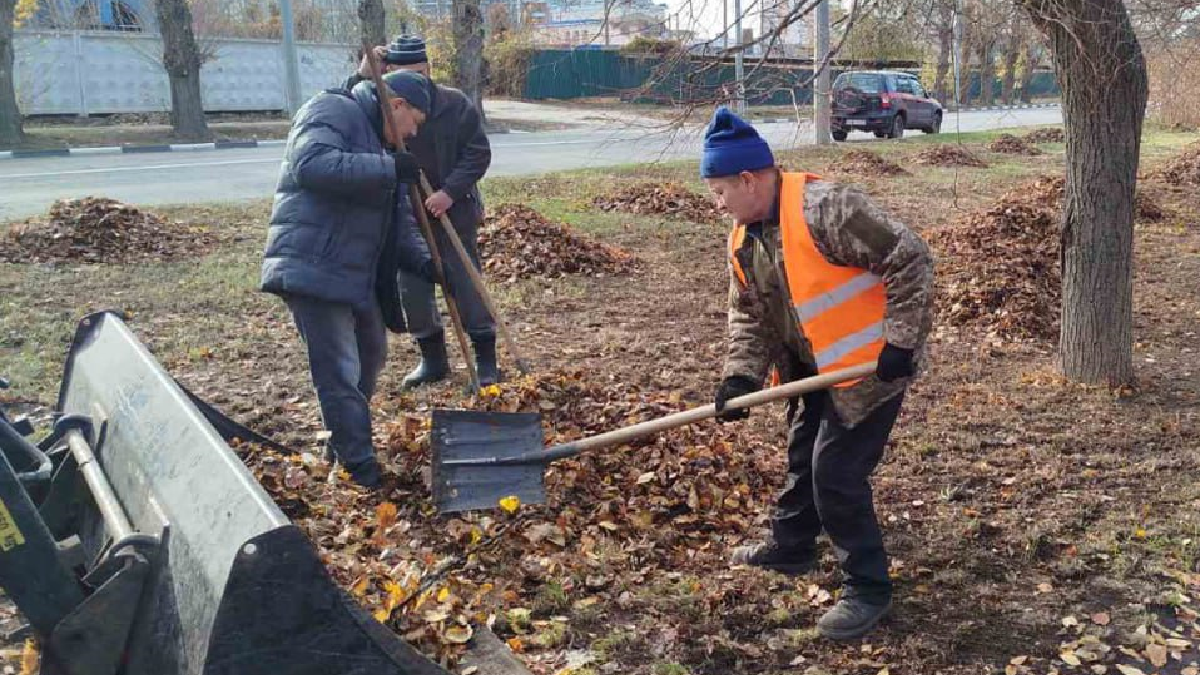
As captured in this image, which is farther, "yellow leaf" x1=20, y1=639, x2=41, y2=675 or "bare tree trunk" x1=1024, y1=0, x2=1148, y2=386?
"bare tree trunk" x1=1024, y1=0, x2=1148, y2=386

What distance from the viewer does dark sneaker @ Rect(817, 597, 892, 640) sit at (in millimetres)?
3389

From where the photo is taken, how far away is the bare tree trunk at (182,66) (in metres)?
21.8

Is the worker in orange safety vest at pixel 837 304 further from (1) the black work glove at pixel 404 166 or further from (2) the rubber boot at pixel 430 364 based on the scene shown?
(2) the rubber boot at pixel 430 364

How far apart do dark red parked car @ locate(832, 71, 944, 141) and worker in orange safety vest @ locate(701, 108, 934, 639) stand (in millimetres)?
22123

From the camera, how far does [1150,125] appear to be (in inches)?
1204

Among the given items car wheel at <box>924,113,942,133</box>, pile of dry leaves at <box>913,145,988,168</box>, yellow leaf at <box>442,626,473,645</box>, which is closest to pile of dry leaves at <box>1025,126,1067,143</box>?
car wheel at <box>924,113,942,133</box>

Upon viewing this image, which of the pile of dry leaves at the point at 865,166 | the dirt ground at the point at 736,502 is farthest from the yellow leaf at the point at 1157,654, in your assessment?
the pile of dry leaves at the point at 865,166

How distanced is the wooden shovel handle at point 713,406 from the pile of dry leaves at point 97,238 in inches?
250

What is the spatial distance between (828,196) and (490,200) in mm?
10002

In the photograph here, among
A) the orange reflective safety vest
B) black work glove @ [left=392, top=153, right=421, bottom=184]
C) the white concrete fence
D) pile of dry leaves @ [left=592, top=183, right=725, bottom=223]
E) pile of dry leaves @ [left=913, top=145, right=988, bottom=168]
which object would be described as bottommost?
pile of dry leaves @ [left=592, top=183, right=725, bottom=223]

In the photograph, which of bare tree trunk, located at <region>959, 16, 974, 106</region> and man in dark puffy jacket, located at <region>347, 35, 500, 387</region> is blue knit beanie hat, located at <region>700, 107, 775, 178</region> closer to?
man in dark puffy jacket, located at <region>347, 35, 500, 387</region>

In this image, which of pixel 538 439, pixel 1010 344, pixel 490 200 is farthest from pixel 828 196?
pixel 490 200

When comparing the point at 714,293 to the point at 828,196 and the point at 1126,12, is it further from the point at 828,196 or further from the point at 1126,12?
the point at 828,196

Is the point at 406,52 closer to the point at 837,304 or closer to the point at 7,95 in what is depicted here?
the point at 837,304
